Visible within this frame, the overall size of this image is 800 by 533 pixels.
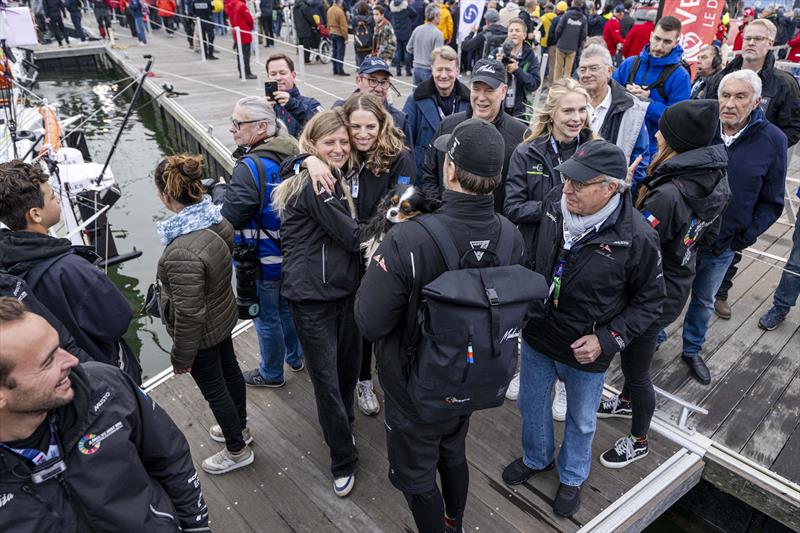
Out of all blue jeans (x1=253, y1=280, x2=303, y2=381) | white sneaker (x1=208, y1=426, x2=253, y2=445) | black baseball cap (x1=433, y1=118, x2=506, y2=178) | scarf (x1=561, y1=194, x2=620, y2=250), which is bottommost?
white sneaker (x1=208, y1=426, x2=253, y2=445)

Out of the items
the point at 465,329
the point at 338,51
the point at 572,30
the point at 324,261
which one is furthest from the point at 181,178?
the point at 338,51

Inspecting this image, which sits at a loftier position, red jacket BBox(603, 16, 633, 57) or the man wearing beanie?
red jacket BBox(603, 16, 633, 57)

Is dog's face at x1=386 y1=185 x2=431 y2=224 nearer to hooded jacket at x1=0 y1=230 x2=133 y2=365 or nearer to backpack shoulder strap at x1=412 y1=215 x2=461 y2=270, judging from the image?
backpack shoulder strap at x1=412 y1=215 x2=461 y2=270

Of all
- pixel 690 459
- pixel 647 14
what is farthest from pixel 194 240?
pixel 647 14

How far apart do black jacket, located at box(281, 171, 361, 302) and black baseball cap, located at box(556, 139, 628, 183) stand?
1.02 meters

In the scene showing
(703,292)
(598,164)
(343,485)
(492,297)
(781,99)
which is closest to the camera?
(492,297)

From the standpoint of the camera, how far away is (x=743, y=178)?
3551 millimetres

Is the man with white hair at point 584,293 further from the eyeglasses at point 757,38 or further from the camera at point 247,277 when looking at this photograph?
the eyeglasses at point 757,38

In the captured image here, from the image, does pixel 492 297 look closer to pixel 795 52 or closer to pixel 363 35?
pixel 795 52

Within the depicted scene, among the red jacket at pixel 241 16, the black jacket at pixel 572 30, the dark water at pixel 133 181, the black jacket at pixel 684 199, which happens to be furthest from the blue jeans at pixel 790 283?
the red jacket at pixel 241 16

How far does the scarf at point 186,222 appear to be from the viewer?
2463 mm

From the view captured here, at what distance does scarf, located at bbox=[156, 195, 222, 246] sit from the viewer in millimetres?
2463

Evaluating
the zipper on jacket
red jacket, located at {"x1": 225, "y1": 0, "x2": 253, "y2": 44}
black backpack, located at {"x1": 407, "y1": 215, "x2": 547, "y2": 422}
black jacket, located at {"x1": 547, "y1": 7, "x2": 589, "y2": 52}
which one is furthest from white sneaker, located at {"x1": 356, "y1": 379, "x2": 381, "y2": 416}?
red jacket, located at {"x1": 225, "y1": 0, "x2": 253, "y2": 44}

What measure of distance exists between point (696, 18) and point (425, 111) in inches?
122
